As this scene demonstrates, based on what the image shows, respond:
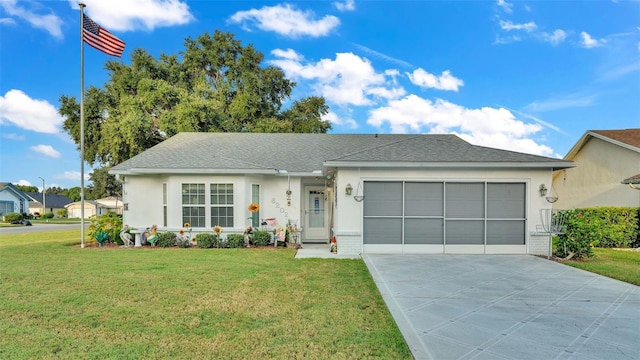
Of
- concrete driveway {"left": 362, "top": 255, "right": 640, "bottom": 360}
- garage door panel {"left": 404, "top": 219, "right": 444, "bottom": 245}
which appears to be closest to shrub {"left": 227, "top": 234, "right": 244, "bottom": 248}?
concrete driveway {"left": 362, "top": 255, "right": 640, "bottom": 360}

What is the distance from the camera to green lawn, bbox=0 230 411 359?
3.53m

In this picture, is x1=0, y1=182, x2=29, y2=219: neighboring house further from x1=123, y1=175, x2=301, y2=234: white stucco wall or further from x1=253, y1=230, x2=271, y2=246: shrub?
x1=253, y1=230, x2=271, y2=246: shrub

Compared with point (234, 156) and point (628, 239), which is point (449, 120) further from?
point (234, 156)

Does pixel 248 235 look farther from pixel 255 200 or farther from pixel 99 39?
pixel 99 39

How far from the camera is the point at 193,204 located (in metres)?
11.6

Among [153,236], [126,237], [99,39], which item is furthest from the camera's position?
[99,39]

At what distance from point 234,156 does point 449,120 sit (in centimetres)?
1221

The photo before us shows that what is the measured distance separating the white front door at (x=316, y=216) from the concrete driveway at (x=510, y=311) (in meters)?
5.24

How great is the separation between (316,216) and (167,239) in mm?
5343

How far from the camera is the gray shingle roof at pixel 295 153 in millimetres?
9594

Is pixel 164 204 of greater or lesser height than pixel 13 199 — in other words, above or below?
above

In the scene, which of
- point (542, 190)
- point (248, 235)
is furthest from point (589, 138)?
point (248, 235)

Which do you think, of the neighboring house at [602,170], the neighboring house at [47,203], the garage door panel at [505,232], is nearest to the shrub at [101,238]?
the garage door panel at [505,232]

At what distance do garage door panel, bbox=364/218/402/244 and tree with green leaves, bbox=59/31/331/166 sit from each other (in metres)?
13.9
